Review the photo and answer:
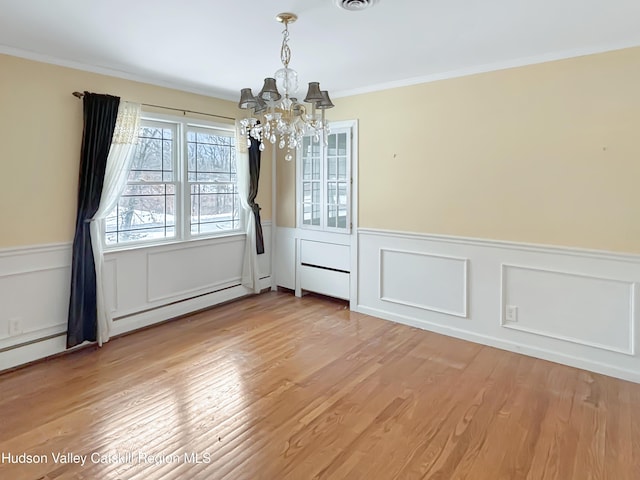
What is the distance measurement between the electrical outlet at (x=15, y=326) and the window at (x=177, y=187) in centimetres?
96

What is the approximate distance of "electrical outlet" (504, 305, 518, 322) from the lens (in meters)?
3.64

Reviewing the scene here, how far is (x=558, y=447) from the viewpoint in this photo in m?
2.33

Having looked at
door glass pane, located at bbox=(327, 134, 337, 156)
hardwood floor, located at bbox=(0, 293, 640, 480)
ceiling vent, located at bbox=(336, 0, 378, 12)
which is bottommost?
hardwood floor, located at bbox=(0, 293, 640, 480)

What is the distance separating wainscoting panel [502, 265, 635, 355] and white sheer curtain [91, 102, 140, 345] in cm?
352

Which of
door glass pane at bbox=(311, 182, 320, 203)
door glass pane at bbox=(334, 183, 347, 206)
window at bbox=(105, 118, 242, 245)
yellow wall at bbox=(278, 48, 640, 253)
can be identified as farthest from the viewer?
door glass pane at bbox=(311, 182, 320, 203)

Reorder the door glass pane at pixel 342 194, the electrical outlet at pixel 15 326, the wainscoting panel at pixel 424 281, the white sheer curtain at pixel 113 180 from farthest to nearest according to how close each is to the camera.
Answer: the door glass pane at pixel 342 194 < the wainscoting panel at pixel 424 281 < the white sheer curtain at pixel 113 180 < the electrical outlet at pixel 15 326

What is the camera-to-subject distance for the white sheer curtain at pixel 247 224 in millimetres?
5023

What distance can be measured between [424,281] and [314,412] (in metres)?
1.99

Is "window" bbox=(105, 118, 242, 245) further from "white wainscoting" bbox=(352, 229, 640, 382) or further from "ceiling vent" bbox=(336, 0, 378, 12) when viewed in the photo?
"ceiling vent" bbox=(336, 0, 378, 12)

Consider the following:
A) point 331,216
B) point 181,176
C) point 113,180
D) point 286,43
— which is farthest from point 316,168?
point 113,180

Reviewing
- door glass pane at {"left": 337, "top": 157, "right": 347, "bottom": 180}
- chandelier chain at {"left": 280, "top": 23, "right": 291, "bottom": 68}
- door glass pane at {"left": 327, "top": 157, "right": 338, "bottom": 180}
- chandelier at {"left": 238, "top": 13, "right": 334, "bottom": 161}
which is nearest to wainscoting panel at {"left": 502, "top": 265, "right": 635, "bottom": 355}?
door glass pane at {"left": 337, "top": 157, "right": 347, "bottom": 180}

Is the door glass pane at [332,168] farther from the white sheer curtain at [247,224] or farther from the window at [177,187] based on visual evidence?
the window at [177,187]

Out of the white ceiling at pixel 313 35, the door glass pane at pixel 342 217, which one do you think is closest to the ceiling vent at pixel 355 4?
the white ceiling at pixel 313 35

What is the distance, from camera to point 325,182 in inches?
193
